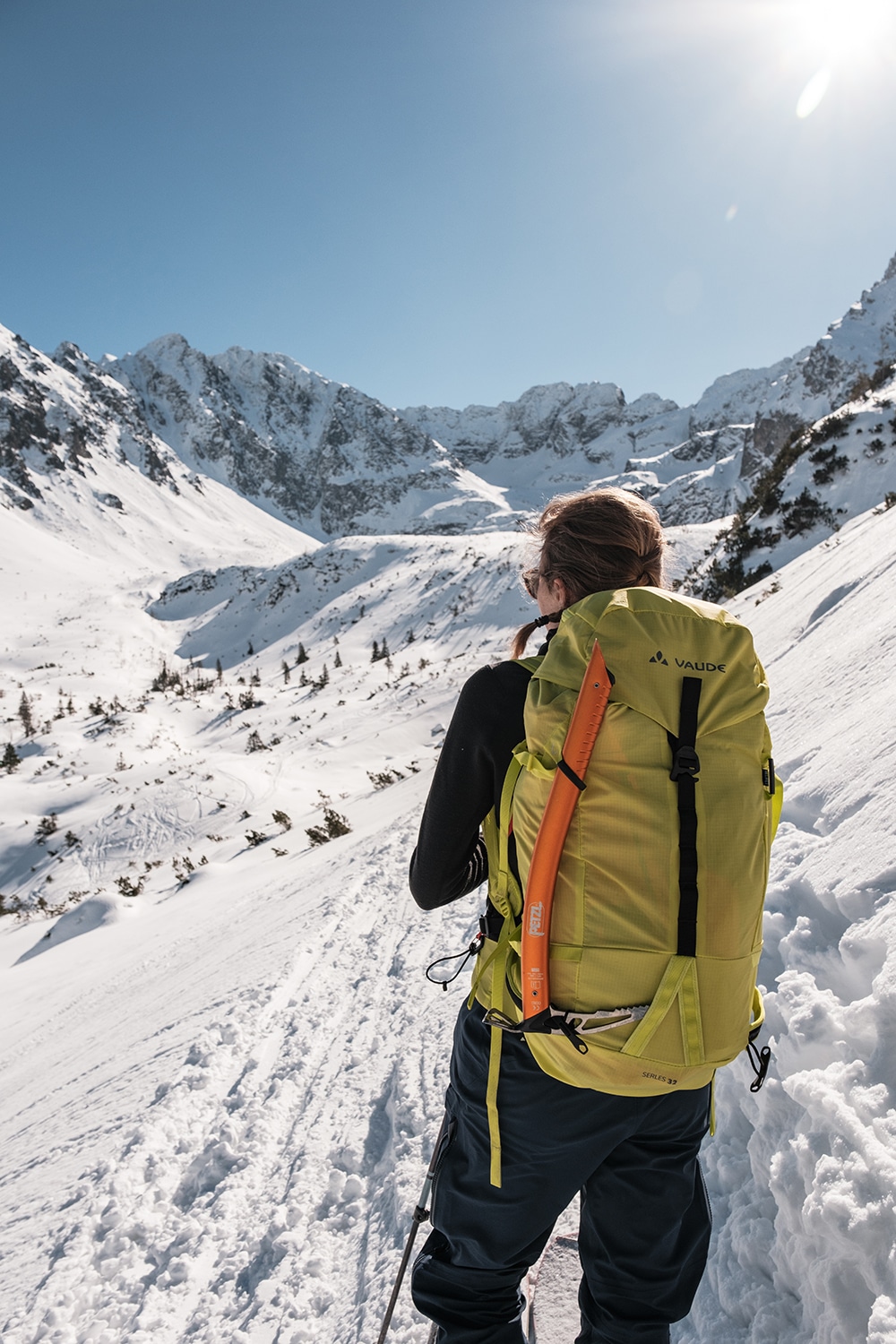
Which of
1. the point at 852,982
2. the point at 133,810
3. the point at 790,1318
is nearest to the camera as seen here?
the point at 790,1318

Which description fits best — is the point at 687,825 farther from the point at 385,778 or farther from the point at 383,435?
the point at 383,435

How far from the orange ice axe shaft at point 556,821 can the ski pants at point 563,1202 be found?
0.92ft

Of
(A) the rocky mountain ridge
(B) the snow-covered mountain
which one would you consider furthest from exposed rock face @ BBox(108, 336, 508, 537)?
(B) the snow-covered mountain

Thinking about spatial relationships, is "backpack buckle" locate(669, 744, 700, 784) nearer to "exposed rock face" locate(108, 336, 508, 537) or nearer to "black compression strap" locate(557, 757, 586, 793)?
"black compression strap" locate(557, 757, 586, 793)

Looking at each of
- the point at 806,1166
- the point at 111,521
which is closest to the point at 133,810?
the point at 806,1166

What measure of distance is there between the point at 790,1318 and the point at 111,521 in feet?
240

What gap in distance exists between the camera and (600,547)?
148cm

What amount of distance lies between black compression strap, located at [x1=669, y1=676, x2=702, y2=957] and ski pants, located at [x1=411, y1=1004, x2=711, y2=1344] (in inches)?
17.5

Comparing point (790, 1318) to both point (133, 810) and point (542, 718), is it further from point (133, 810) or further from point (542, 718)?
point (133, 810)

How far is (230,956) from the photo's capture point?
14.9ft

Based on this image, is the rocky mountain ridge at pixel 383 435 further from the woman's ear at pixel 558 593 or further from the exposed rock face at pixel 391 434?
the woman's ear at pixel 558 593

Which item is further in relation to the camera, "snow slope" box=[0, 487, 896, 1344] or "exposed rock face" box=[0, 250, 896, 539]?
"exposed rock face" box=[0, 250, 896, 539]

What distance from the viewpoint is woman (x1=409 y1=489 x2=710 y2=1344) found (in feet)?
4.21

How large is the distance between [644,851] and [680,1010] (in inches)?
11.9
